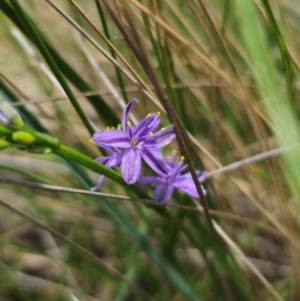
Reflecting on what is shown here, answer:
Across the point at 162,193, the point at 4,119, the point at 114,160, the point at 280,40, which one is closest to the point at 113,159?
the point at 114,160

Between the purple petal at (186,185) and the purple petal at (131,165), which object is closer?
the purple petal at (131,165)

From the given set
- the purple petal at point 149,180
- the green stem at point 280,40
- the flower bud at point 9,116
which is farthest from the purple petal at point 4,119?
the green stem at point 280,40

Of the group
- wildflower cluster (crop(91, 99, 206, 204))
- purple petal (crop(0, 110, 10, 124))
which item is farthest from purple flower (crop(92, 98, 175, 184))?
purple petal (crop(0, 110, 10, 124))

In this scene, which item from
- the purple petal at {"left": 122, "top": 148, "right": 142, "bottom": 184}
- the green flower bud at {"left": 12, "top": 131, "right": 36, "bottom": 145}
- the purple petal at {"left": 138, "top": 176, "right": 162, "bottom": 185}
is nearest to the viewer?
the green flower bud at {"left": 12, "top": 131, "right": 36, "bottom": 145}

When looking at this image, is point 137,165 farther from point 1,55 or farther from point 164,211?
point 1,55

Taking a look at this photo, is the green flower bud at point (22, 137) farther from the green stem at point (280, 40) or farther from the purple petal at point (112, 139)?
the green stem at point (280, 40)

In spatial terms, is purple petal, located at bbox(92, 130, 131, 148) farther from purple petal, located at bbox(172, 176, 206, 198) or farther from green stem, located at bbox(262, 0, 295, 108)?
green stem, located at bbox(262, 0, 295, 108)

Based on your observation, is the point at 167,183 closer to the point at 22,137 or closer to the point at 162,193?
the point at 162,193

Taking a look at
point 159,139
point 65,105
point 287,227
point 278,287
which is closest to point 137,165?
point 159,139
